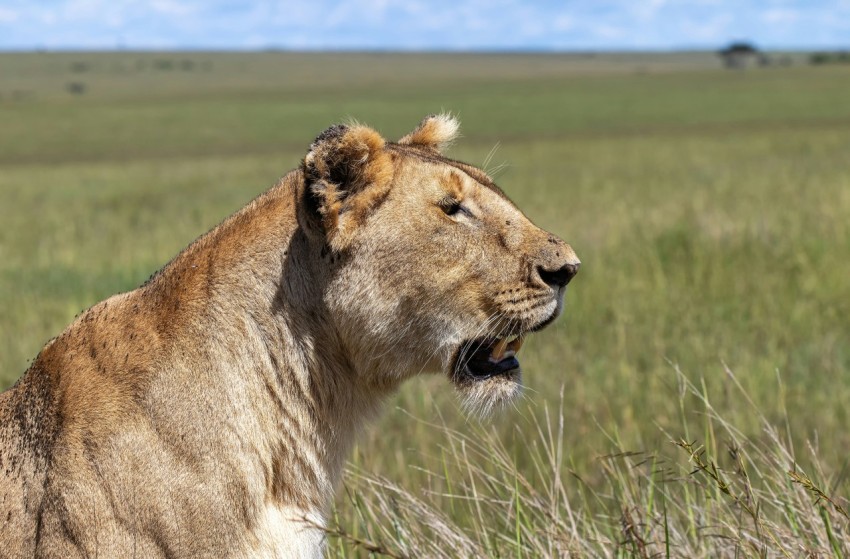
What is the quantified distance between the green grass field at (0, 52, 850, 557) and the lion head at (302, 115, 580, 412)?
422 millimetres

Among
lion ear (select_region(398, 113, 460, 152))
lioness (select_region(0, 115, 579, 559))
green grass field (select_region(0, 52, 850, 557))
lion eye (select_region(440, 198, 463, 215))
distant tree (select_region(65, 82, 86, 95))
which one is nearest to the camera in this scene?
lioness (select_region(0, 115, 579, 559))

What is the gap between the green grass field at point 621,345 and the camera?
4.20 m

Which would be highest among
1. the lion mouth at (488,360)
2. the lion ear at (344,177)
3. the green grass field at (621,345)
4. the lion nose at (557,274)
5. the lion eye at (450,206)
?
the lion ear at (344,177)

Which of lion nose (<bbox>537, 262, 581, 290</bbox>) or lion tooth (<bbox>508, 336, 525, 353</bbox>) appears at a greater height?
lion nose (<bbox>537, 262, 581, 290</bbox>)

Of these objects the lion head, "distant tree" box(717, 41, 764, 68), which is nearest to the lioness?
the lion head

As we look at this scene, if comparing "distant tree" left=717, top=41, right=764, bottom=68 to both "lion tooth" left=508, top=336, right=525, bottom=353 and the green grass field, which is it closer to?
the green grass field

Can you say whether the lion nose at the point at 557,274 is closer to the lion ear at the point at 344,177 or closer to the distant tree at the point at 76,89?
the lion ear at the point at 344,177

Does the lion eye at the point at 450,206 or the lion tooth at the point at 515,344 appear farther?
the lion tooth at the point at 515,344

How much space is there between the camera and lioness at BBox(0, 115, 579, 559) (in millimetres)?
3176

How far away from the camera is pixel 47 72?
180500 mm

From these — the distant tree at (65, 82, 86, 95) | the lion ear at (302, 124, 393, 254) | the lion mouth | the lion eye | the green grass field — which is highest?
the lion ear at (302, 124, 393, 254)

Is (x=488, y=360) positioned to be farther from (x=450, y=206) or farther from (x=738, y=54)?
(x=738, y=54)

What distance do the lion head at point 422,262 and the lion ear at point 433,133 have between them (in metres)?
0.51

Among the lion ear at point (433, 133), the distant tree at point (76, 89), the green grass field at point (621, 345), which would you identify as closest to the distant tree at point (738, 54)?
the distant tree at point (76, 89)
